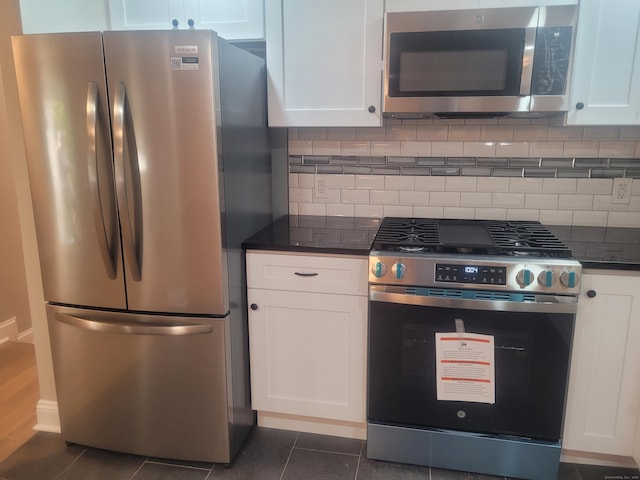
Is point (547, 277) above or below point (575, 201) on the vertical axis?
below

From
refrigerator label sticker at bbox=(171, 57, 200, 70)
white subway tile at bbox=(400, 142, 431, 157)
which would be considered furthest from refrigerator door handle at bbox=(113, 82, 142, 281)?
white subway tile at bbox=(400, 142, 431, 157)

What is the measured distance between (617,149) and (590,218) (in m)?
0.34

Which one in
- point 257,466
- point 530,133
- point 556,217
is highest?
point 530,133

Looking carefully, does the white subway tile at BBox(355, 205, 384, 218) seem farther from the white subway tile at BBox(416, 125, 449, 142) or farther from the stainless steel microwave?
the stainless steel microwave

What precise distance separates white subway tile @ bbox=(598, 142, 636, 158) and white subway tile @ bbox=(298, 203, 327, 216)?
1.37 metres

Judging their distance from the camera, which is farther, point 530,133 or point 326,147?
point 326,147

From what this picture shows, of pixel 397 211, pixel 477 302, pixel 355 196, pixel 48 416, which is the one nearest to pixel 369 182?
pixel 355 196

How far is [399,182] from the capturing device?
2.47 meters

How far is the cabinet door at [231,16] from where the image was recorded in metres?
2.14

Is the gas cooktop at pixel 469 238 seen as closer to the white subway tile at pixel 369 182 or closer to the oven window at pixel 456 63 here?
the white subway tile at pixel 369 182

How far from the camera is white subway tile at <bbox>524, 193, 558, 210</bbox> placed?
2.33m

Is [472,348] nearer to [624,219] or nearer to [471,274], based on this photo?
[471,274]

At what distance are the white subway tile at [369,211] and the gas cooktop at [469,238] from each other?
11cm

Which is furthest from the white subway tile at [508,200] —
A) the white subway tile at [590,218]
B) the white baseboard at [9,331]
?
the white baseboard at [9,331]
